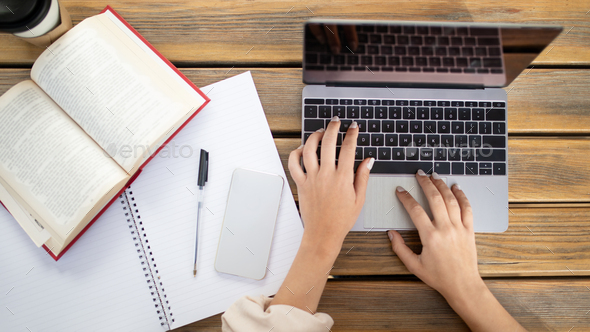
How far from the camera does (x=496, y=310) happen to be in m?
0.71

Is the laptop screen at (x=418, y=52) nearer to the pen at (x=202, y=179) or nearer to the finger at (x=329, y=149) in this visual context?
the finger at (x=329, y=149)

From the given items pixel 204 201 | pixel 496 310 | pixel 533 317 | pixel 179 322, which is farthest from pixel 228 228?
pixel 533 317

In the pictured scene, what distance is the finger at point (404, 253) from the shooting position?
72 cm

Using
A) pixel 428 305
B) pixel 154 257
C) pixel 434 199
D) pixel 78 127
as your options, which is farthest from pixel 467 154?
pixel 78 127

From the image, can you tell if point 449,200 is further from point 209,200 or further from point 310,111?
point 209,200

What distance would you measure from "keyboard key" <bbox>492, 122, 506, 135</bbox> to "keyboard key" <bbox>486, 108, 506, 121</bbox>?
1 centimetres

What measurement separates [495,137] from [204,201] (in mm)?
674

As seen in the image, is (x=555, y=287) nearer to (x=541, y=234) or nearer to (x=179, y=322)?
(x=541, y=234)

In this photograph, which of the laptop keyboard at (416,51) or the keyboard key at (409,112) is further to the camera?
the keyboard key at (409,112)

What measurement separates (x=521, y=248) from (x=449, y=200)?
22 cm

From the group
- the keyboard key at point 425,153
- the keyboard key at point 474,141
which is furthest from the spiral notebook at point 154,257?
the keyboard key at point 474,141

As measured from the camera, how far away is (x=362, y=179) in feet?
2.30

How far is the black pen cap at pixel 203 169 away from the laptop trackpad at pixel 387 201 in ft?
1.19

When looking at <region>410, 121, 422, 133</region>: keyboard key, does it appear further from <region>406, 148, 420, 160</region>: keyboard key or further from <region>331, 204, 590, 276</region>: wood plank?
<region>331, 204, 590, 276</region>: wood plank
